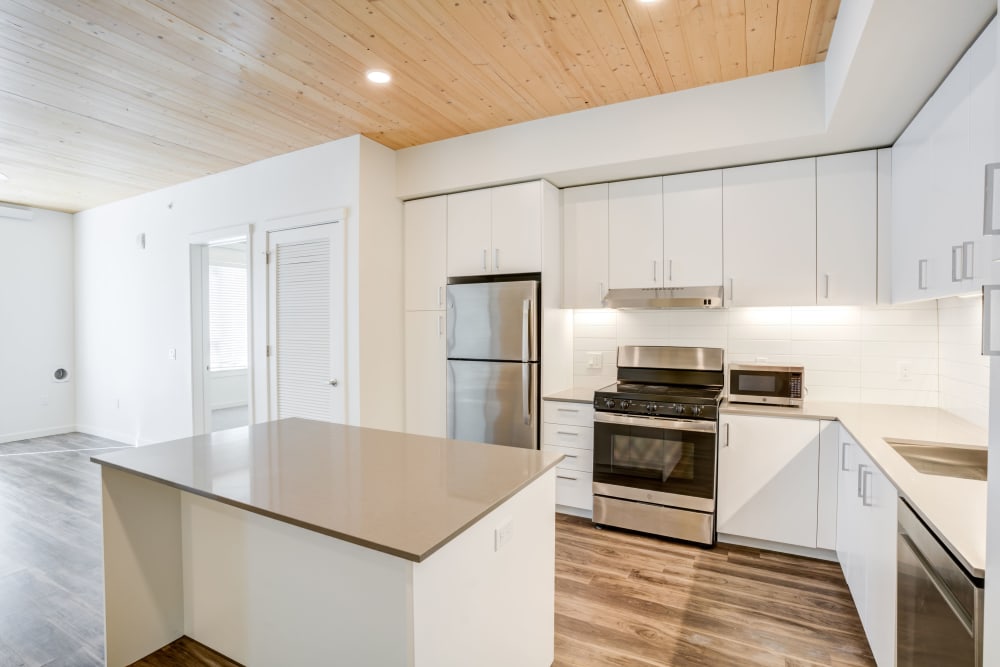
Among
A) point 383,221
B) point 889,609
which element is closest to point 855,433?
point 889,609

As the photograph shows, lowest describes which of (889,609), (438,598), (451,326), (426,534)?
(889,609)

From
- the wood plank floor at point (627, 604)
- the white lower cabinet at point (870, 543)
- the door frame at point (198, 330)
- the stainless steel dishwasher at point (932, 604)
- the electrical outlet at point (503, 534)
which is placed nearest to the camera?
the stainless steel dishwasher at point (932, 604)

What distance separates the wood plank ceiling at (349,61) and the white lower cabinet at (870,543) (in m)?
1.97

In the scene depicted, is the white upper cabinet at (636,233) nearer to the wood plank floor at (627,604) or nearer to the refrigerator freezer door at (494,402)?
the refrigerator freezer door at (494,402)

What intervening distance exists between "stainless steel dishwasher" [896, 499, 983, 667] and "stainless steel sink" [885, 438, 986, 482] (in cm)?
53

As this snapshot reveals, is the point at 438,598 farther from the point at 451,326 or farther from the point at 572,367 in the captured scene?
the point at 572,367

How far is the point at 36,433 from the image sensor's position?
238 inches

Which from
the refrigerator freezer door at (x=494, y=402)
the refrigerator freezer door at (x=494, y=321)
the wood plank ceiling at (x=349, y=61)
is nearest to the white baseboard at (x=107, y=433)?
the wood plank ceiling at (x=349, y=61)

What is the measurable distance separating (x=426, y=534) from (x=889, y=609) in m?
1.63

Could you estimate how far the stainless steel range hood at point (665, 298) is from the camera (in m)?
3.21

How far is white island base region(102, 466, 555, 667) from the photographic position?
142 centimetres

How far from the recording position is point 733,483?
3.04 metres

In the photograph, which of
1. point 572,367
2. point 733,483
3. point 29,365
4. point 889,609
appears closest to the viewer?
point 889,609

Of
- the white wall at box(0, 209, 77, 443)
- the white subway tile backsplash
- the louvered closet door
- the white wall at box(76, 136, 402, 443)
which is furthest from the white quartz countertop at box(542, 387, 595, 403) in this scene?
the white wall at box(0, 209, 77, 443)
